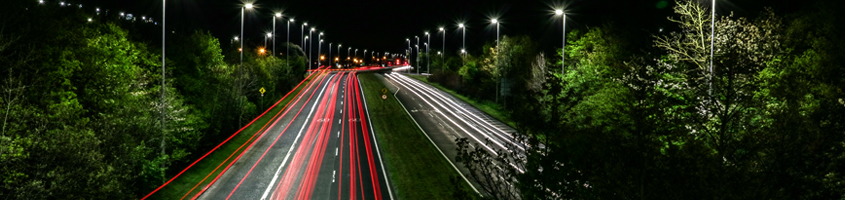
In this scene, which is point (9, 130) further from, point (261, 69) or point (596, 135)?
point (261, 69)

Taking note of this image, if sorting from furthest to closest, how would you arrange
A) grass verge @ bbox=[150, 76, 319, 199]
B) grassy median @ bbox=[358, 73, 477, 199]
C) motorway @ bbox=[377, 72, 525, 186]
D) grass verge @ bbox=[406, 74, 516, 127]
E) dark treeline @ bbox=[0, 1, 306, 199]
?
1. grass verge @ bbox=[406, 74, 516, 127]
2. motorway @ bbox=[377, 72, 525, 186]
3. grassy median @ bbox=[358, 73, 477, 199]
4. grass verge @ bbox=[150, 76, 319, 199]
5. dark treeline @ bbox=[0, 1, 306, 199]

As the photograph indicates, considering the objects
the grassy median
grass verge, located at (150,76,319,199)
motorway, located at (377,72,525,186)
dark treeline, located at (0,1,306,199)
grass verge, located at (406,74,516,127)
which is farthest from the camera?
grass verge, located at (406,74,516,127)

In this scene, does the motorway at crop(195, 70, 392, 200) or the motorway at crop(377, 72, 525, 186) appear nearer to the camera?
the motorway at crop(195, 70, 392, 200)

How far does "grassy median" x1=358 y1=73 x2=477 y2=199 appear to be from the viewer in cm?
2236

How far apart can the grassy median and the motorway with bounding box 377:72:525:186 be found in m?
1.05

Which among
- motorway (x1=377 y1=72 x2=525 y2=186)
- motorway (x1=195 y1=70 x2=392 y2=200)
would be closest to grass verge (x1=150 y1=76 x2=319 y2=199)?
motorway (x1=195 y1=70 x2=392 y2=200)

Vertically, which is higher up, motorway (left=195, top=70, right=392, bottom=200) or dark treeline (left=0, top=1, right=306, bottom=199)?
dark treeline (left=0, top=1, right=306, bottom=199)

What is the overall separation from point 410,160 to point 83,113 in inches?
642

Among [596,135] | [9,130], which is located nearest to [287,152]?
[9,130]

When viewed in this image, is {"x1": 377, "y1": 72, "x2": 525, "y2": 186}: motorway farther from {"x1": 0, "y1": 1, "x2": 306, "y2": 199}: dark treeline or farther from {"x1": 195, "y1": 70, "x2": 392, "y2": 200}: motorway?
{"x1": 0, "y1": 1, "x2": 306, "y2": 199}: dark treeline

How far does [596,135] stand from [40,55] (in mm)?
20090

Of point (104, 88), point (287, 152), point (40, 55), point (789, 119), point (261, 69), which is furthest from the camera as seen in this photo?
point (261, 69)

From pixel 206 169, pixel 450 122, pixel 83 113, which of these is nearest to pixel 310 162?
pixel 206 169

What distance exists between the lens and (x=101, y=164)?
54.1 feet
